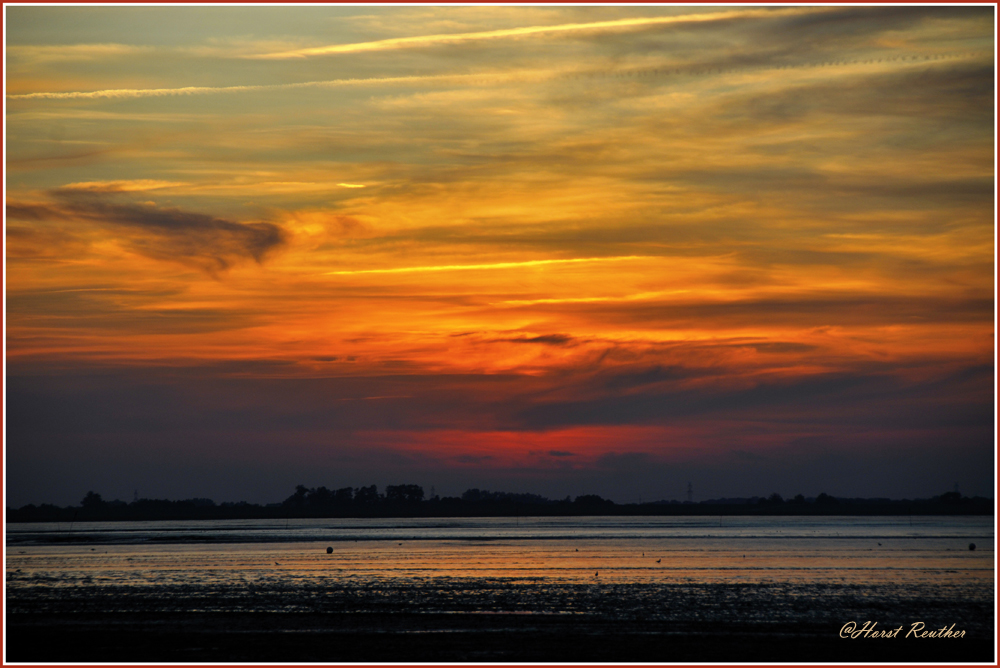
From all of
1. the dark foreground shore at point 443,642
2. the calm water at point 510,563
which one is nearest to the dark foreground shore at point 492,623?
the dark foreground shore at point 443,642

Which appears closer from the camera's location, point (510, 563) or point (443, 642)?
point (443, 642)

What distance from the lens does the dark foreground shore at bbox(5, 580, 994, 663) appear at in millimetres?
34875

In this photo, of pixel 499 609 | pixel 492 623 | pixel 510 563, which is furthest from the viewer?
pixel 510 563

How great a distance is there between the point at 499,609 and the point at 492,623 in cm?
480

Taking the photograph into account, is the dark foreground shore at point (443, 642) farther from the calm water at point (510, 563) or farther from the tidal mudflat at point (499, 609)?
the calm water at point (510, 563)

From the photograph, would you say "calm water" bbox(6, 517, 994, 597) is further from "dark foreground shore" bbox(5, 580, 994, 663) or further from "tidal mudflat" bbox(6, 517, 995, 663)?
"dark foreground shore" bbox(5, 580, 994, 663)

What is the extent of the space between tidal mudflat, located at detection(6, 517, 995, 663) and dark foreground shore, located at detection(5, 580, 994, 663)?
0.12m

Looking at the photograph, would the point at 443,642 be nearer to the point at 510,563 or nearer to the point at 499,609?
the point at 499,609

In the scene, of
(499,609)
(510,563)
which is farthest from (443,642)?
(510,563)

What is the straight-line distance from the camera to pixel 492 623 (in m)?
41.4

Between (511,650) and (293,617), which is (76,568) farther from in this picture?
(511,650)

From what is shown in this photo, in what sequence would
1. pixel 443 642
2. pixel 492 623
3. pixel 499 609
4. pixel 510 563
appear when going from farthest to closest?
pixel 510 563 < pixel 499 609 < pixel 492 623 < pixel 443 642

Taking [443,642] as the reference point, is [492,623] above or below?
above

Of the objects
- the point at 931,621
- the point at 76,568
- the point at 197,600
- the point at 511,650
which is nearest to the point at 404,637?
the point at 511,650
